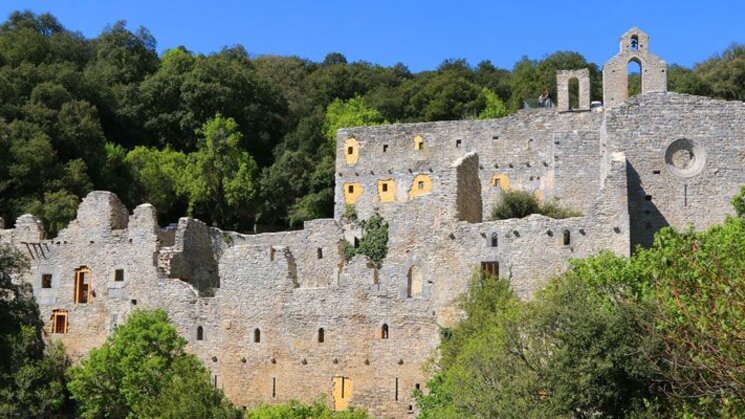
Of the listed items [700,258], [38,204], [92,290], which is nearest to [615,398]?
[700,258]

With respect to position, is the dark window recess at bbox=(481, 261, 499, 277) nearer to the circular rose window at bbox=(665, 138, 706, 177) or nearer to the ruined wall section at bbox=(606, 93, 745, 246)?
the ruined wall section at bbox=(606, 93, 745, 246)

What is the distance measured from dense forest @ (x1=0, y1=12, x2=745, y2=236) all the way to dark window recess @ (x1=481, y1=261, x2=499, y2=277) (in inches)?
717

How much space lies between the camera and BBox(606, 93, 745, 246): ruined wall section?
115 ft

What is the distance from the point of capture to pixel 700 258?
68.7 feet

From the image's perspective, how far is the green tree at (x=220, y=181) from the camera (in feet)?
172

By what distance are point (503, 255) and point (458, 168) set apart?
3.68m

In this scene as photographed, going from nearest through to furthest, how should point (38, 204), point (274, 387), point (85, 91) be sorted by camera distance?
1. point (274, 387)
2. point (38, 204)
3. point (85, 91)

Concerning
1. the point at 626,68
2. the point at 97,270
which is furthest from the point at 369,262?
the point at 626,68

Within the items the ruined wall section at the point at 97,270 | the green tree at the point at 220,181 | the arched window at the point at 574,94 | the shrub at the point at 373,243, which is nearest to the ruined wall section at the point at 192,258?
the ruined wall section at the point at 97,270

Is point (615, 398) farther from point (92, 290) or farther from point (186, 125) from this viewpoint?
point (186, 125)

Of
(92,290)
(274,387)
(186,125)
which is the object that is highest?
(186,125)

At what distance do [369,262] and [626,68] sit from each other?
49.9ft

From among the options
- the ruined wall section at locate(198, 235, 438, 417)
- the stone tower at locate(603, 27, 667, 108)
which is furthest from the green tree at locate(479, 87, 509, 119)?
the ruined wall section at locate(198, 235, 438, 417)

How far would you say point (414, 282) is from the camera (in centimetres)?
3431
